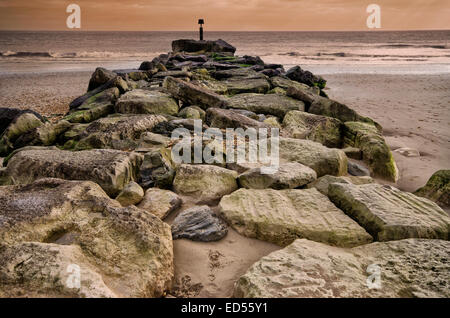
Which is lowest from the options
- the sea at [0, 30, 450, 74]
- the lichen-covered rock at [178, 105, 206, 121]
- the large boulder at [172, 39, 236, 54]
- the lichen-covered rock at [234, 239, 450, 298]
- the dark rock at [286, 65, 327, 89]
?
the lichen-covered rock at [234, 239, 450, 298]

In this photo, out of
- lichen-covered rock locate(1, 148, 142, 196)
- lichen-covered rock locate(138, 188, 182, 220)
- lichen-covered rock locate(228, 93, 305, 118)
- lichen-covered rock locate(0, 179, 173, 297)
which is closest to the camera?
lichen-covered rock locate(0, 179, 173, 297)

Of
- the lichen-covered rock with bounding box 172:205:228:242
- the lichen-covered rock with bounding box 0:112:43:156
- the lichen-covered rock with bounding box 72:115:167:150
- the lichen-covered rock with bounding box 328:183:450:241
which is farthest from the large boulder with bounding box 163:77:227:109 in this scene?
the lichen-covered rock with bounding box 172:205:228:242

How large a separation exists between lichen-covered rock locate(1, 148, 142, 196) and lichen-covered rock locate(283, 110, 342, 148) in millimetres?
3077

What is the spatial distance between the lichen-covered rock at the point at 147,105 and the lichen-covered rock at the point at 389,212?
3.88 m

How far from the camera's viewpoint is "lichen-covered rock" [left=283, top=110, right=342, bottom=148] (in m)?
5.54

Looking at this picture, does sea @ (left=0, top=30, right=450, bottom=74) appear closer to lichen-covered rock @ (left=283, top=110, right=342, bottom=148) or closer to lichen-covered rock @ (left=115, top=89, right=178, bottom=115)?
lichen-covered rock @ (left=283, top=110, right=342, bottom=148)

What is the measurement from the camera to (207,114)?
5.57 meters

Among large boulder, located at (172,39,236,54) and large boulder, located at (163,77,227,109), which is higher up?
large boulder, located at (172,39,236,54)

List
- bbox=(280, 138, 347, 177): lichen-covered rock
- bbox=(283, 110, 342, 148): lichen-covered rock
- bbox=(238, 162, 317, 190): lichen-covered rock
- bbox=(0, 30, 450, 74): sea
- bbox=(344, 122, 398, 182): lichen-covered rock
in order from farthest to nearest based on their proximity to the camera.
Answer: bbox=(0, 30, 450, 74): sea, bbox=(283, 110, 342, 148): lichen-covered rock, bbox=(344, 122, 398, 182): lichen-covered rock, bbox=(280, 138, 347, 177): lichen-covered rock, bbox=(238, 162, 317, 190): lichen-covered rock

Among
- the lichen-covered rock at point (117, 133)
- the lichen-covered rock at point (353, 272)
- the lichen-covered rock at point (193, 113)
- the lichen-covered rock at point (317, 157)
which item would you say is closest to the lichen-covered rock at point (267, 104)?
the lichen-covered rock at point (193, 113)

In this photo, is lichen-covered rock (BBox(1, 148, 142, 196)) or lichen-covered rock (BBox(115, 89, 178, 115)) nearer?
lichen-covered rock (BBox(1, 148, 142, 196))
